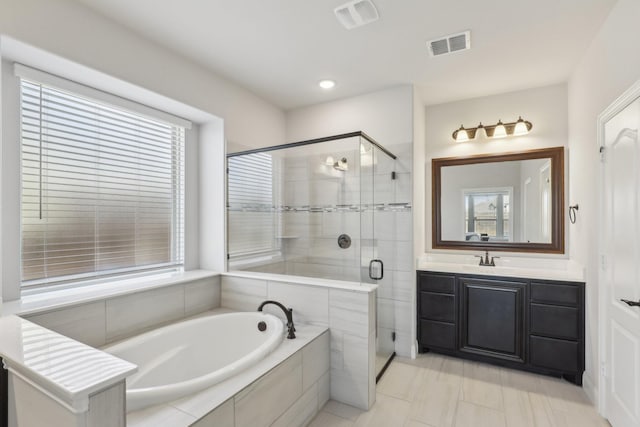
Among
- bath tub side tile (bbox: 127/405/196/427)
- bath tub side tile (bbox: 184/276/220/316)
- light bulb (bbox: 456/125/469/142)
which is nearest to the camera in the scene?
bath tub side tile (bbox: 127/405/196/427)

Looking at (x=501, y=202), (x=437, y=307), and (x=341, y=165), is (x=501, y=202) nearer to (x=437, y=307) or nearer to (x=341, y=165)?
(x=437, y=307)

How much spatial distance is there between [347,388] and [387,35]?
8.28ft

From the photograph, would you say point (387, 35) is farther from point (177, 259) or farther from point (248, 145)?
point (177, 259)

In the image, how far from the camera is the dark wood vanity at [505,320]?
2.44 m

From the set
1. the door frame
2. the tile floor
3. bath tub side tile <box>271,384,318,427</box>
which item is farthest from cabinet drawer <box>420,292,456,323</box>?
bath tub side tile <box>271,384,318,427</box>

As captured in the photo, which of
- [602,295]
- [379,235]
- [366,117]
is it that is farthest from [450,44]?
[602,295]

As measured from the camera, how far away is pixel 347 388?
2193mm

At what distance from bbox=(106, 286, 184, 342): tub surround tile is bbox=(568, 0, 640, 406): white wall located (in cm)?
310

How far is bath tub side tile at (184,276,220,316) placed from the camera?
2.52 meters

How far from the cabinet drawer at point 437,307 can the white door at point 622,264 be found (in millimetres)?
1062

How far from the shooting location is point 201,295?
104 inches

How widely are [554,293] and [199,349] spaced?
9.26 ft

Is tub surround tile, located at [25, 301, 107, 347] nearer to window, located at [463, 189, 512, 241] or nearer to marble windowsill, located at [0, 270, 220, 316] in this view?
marble windowsill, located at [0, 270, 220, 316]

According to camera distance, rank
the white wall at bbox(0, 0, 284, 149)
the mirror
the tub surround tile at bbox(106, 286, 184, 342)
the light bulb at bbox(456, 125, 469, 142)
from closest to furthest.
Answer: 1. the white wall at bbox(0, 0, 284, 149)
2. the tub surround tile at bbox(106, 286, 184, 342)
3. the mirror
4. the light bulb at bbox(456, 125, 469, 142)
